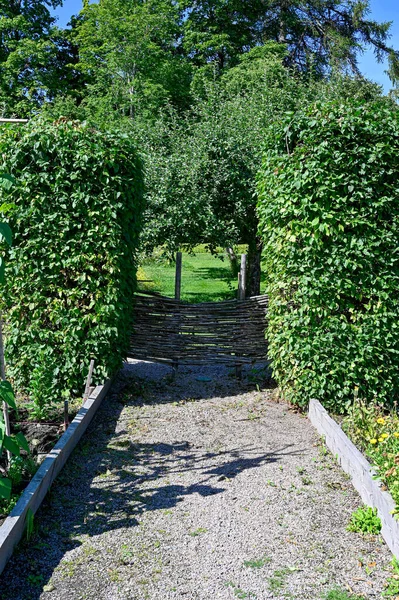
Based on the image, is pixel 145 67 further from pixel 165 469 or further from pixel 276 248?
pixel 165 469

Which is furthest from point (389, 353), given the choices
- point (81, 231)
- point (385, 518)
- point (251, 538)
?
point (81, 231)

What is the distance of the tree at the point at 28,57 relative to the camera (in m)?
22.4

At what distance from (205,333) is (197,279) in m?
9.69

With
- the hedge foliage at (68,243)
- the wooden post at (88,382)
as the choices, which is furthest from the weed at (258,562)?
the hedge foliage at (68,243)

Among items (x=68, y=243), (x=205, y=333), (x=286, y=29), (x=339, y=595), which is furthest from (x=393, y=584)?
(x=286, y=29)

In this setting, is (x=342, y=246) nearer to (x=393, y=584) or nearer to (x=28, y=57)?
(x=393, y=584)

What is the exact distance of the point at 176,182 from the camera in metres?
10.2

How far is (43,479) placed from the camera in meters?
4.26

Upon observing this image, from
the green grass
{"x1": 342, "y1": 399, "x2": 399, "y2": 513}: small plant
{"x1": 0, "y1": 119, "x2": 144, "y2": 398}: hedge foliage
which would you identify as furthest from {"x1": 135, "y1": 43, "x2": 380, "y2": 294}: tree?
{"x1": 342, "y1": 399, "x2": 399, "y2": 513}: small plant

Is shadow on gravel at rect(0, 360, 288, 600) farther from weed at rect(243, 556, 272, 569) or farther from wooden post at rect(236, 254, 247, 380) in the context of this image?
wooden post at rect(236, 254, 247, 380)

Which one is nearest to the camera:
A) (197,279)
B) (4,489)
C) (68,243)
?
(4,489)

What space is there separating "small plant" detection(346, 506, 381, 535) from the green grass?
9146mm

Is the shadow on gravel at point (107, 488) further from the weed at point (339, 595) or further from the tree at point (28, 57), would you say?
the tree at point (28, 57)

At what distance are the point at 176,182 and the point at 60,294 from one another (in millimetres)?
4454
